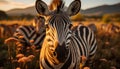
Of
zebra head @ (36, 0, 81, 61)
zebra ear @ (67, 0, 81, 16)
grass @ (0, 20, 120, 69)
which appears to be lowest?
grass @ (0, 20, 120, 69)

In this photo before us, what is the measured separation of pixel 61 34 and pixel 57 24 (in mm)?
187

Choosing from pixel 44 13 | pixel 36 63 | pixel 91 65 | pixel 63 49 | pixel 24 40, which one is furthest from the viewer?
pixel 24 40

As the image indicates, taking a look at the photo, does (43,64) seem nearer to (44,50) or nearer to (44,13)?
(44,50)

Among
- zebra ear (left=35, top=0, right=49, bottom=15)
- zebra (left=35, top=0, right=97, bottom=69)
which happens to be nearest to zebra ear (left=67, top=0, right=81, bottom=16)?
zebra (left=35, top=0, right=97, bottom=69)

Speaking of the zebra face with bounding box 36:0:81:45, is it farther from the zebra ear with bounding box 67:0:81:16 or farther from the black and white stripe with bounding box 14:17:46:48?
the black and white stripe with bounding box 14:17:46:48

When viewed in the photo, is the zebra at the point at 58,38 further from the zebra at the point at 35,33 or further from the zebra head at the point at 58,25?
the zebra at the point at 35,33

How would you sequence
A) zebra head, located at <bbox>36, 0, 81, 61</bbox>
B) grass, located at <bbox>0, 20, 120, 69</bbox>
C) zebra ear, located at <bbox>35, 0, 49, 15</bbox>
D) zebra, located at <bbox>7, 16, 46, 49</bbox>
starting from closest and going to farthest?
zebra head, located at <bbox>36, 0, 81, 61</bbox> → zebra ear, located at <bbox>35, 0, 49, 15</bbox> → grass, located at <bbox>0, 20, 120, 69</bbox> → zebra, located at <bbox>7, 16, 46, 49</bbox>

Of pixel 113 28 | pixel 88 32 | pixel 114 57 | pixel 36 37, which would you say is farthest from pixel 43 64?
pixel 113 28

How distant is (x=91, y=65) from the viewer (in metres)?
7.85

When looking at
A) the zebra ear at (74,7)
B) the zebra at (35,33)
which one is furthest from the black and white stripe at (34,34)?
the zebra ear at (74,7)

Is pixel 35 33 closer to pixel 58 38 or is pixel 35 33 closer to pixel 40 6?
pixel 40 6

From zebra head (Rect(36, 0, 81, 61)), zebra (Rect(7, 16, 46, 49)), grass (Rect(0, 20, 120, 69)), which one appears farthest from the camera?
zebra (Rect(7, 16, 46, 49))

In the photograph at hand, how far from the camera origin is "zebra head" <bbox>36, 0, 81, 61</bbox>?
393 cm

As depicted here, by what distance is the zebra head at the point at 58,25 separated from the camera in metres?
3.93
